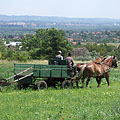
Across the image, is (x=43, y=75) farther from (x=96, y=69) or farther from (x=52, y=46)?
(x=52, y=46)

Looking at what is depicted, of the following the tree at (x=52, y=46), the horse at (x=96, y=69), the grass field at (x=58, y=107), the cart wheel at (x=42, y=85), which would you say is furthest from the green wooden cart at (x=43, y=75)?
the tree at (x=52, y=46)

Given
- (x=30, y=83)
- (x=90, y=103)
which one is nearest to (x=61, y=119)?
(x=90, y=103)

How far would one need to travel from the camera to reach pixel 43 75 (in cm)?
1575

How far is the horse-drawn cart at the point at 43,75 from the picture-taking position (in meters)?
15.6

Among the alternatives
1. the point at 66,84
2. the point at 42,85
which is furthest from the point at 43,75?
the point at 66,84

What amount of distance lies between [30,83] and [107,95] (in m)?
3.97

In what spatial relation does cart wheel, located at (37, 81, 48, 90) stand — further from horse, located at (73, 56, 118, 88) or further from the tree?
the tree

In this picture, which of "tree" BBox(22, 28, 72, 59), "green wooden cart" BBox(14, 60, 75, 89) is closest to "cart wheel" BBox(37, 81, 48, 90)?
"green wooden cart" BBox(14, 60, 75, 89)

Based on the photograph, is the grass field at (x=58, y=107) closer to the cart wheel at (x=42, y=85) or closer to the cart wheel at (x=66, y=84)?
the cart wheel at (x=42, y=85)

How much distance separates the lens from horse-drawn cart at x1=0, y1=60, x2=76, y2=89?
1558 cm

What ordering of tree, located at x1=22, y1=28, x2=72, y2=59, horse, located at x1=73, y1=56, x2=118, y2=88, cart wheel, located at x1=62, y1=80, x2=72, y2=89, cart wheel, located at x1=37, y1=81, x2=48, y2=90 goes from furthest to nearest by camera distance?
tree, located at x1=22, y1=28, x2=72, y2=59 < horse, located at x1=73, y1=56, x2=118, y2=88 < cart wheel, located at x1=62, y1=80, x2=72, y2=89 < cart wheel, located at x1=37, y1=81, x2=48, y2=90

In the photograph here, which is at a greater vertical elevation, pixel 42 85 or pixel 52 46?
pixel 42 85

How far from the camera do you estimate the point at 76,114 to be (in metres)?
9.45

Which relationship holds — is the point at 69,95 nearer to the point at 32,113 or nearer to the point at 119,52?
the point at 32,113
